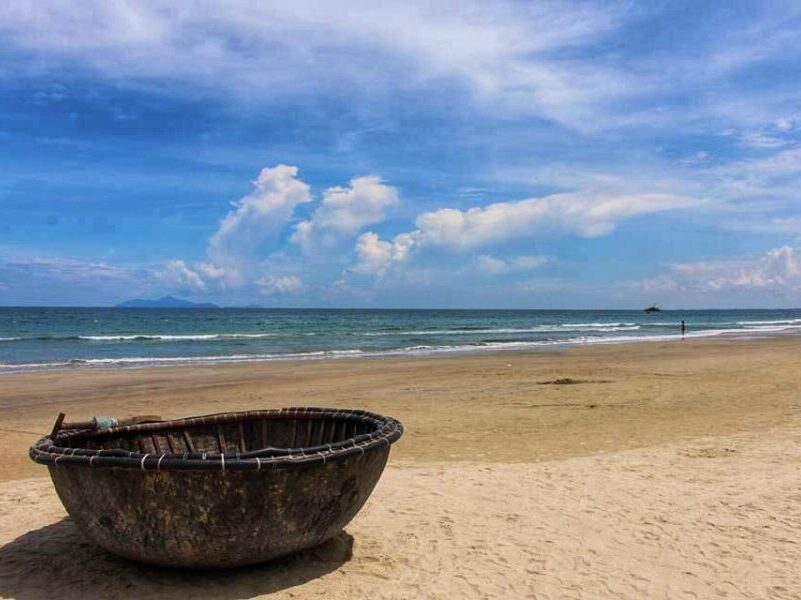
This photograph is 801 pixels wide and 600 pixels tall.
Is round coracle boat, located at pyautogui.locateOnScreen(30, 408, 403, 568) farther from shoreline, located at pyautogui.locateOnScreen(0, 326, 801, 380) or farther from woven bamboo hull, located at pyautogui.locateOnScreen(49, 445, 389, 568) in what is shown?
shoreline, located at pyautogui.locateOnScreen(0, 326, 801, 380)

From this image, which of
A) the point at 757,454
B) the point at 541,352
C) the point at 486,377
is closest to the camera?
the point at 757,454

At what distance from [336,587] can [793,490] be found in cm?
428

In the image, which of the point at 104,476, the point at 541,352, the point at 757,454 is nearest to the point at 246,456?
the point at 104,476

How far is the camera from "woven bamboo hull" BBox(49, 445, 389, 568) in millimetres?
3770

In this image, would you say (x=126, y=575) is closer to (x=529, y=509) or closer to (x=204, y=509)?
(x=204, y=509)

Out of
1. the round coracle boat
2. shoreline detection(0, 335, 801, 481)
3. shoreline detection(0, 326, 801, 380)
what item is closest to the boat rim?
the round coracle boat

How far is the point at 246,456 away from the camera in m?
3.82

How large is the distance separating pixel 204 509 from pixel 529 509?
9.46 feet

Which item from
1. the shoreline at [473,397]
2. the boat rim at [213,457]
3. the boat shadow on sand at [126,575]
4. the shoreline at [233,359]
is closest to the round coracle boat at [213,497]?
the boat rim at [213,457]

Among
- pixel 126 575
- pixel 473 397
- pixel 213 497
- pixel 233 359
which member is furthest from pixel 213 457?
pixel 233 359

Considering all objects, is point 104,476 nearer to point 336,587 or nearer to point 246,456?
point 246,456

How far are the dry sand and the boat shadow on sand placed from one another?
0.05ft

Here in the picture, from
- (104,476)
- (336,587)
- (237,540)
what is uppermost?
(104,476)

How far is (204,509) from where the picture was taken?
379 cm
